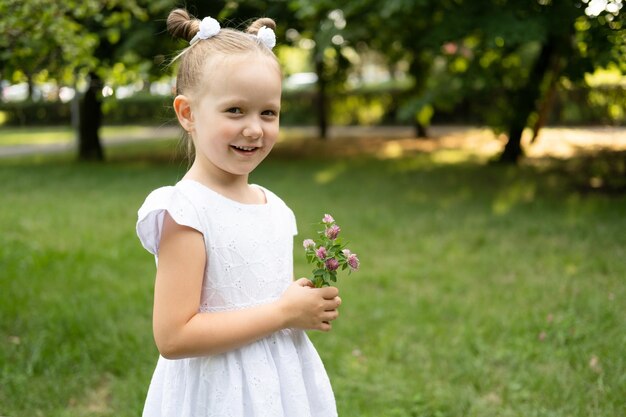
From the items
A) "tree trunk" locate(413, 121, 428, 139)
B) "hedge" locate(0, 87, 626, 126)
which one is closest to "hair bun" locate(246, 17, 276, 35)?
"hedge" locate(0, 87, 626, 126)

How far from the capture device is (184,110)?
1.74 meters

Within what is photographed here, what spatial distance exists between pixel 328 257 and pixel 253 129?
0.36 m

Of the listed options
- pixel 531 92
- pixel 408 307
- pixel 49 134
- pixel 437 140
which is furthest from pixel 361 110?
pixel 408 307

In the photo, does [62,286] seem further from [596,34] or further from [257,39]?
[596,34]

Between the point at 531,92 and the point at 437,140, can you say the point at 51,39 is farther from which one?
the point at 437,140

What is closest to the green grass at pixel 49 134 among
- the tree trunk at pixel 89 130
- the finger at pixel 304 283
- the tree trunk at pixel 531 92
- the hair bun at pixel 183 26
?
the tree trunk at pixel 89 130

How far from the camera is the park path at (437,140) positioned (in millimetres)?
14930

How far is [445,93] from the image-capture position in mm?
9852

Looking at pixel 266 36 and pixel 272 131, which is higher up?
→ pixel 266 36

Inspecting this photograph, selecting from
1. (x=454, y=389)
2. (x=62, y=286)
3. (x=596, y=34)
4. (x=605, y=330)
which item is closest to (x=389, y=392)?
(x=454, y=389)

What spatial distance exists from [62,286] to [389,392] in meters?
2.74

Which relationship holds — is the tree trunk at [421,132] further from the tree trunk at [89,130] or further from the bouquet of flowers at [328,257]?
the bouquet of flowers at [328,257]

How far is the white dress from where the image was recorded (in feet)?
5.49

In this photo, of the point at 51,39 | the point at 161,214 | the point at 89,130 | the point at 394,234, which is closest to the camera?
the point at 161,214
